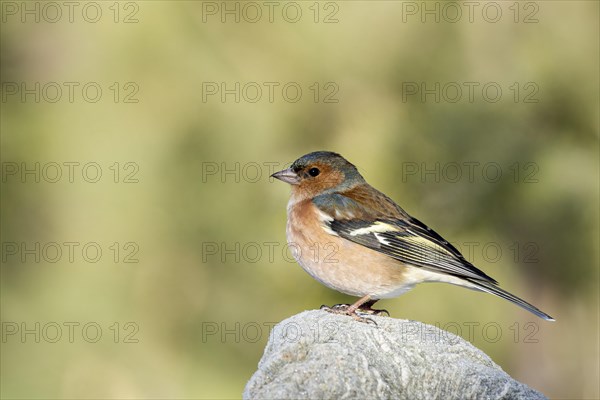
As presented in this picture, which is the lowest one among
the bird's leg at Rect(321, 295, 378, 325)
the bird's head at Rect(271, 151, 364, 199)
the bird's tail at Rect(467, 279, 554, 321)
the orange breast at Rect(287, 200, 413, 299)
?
the bird's leg at Rect(321, 295, 378, 325)

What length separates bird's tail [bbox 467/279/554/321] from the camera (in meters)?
6.02

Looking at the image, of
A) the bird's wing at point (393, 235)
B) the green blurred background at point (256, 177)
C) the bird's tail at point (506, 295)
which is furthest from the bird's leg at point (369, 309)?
the green blurred background at point (256, 177)

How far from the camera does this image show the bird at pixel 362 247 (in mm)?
6523

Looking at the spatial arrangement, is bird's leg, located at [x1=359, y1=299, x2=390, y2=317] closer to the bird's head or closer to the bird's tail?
the bird's tail

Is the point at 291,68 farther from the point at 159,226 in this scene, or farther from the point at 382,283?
the point at 382,283

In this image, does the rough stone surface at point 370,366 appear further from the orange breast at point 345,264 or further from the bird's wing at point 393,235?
the bird's wing at point 393,235

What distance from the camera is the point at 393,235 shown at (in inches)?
270

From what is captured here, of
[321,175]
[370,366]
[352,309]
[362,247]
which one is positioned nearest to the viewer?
[370,366]

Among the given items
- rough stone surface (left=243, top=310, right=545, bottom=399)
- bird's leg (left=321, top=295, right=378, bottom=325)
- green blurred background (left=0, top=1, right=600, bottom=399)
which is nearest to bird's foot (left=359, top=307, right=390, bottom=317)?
bird's leg (left=321, top=295, right=378, bottom=325)

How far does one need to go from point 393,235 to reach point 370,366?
2147 millimetres

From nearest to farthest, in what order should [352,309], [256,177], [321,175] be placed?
[352,309], [321,175], [256,177]

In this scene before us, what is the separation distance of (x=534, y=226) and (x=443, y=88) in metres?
2.06

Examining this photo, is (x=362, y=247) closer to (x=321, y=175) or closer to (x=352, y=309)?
(x=352, y=309)

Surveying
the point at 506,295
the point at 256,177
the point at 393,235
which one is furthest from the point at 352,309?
the point at 256,177
